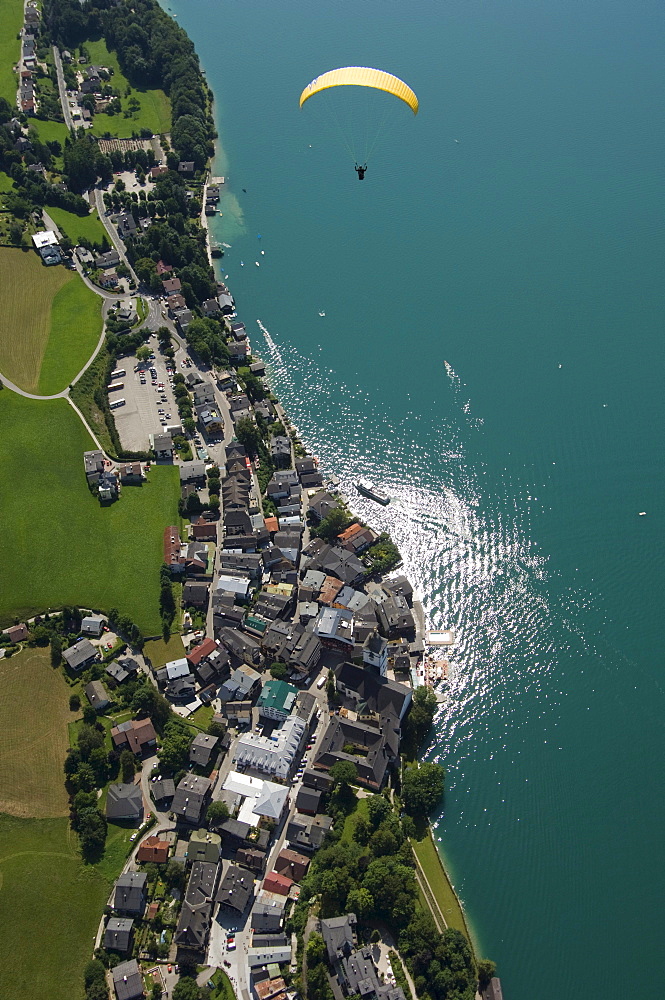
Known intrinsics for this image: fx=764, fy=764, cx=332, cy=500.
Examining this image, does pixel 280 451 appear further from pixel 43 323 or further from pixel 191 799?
pixel 43 323

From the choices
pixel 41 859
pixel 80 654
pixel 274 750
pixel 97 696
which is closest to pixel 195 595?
pixel 80 654

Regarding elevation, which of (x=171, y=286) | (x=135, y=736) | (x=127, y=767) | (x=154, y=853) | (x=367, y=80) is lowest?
(x=154, y=853)

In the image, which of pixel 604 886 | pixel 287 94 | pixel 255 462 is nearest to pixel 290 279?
pixel 255 462

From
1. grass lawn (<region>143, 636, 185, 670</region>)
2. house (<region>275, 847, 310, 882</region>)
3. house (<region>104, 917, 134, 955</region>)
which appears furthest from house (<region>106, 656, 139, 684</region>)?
house (<region>275, 847, 310, 882</region>)

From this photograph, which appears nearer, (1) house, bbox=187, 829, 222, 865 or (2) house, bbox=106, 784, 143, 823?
(1) house, bbox=187, 829, 222, 865

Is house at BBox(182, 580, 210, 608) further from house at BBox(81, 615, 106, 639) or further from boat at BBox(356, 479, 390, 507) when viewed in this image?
boat at BBox(356, 479, 390, 507)

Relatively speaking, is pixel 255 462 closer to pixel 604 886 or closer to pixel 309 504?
pixel 309 504

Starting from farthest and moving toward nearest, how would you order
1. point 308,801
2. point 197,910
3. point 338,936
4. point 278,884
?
point 308,801
point 278,884
point 197,910
point 338,936
